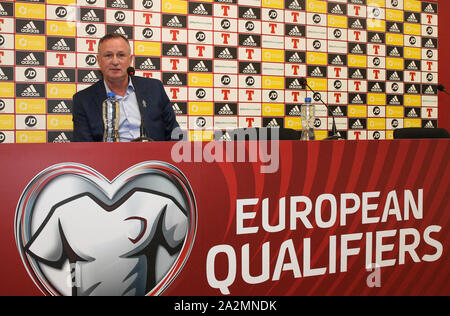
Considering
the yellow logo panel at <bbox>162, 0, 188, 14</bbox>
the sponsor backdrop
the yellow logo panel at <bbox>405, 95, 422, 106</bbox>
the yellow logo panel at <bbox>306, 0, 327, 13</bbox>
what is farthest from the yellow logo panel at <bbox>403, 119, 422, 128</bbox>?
the yellow logo panel at <bbox>162, 0, 188, 14</bbox>

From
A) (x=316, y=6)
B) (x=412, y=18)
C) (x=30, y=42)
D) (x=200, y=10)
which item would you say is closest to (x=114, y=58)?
(x=30, y=42)

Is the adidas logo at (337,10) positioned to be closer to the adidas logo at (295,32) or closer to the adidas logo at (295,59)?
the adidas logo at (295,32)

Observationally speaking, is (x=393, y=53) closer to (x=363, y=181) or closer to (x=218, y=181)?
(x=363, y=181)

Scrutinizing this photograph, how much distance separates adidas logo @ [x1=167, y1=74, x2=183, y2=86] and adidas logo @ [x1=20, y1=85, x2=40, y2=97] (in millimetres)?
977

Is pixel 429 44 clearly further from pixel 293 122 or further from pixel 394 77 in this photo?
pixel 293 122

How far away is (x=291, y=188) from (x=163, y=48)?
85.6 inches

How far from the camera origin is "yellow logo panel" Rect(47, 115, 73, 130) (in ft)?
9.53

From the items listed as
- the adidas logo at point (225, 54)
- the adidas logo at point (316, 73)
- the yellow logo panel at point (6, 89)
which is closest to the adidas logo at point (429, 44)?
the adidas logo at point (316, 73)

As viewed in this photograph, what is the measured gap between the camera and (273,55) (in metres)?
3.42

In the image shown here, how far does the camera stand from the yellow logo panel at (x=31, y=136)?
112 inches

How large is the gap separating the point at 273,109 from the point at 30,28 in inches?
78.0

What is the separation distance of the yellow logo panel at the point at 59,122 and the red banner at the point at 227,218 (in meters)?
1.92

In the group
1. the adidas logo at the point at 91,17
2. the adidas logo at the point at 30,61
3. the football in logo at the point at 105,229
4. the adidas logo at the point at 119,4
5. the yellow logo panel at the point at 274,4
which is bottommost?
the football in logo at the point at 105,229

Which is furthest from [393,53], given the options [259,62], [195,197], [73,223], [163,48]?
[73,223]
